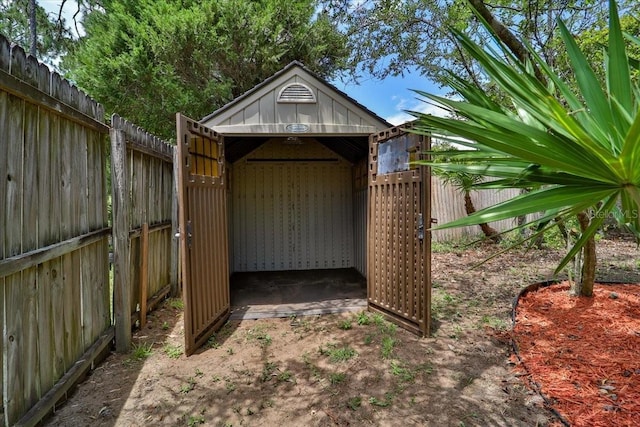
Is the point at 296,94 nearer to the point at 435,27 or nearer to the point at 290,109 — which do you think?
the point at 290,109

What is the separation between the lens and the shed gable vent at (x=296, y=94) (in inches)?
157

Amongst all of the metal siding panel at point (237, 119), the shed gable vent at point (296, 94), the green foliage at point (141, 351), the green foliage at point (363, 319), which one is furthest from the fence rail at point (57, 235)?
the green foliage at point (363, 319)

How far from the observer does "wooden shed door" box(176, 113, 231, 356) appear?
3.06 m

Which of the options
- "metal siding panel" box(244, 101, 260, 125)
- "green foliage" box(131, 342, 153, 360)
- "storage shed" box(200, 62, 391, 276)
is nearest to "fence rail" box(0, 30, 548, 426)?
"green foliage" box(131, 342, 153, 360)

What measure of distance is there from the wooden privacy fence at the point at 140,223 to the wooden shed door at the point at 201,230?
509 millimetres

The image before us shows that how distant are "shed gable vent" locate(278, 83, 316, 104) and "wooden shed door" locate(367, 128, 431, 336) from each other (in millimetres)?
905

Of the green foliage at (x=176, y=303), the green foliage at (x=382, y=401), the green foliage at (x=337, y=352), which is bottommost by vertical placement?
the green foliage at (x=382, y=401)

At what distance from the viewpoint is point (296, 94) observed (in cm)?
401

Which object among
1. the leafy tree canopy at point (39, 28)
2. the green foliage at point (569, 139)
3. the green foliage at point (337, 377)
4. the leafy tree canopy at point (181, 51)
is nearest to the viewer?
the green foliage at point (569, 139)

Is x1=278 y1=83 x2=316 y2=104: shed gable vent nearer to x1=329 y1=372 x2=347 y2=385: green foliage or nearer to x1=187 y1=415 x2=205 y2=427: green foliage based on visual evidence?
x1=329 y1=372 x2=347 y2=385: green foliage

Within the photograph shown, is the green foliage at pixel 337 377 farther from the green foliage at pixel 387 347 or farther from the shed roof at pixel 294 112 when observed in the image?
the shed roof at pixel 294 112

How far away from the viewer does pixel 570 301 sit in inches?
154

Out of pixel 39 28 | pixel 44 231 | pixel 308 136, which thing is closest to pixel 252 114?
pixel 308 136

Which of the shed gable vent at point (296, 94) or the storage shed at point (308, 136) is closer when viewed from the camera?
the storage shed at point (308, 136)
